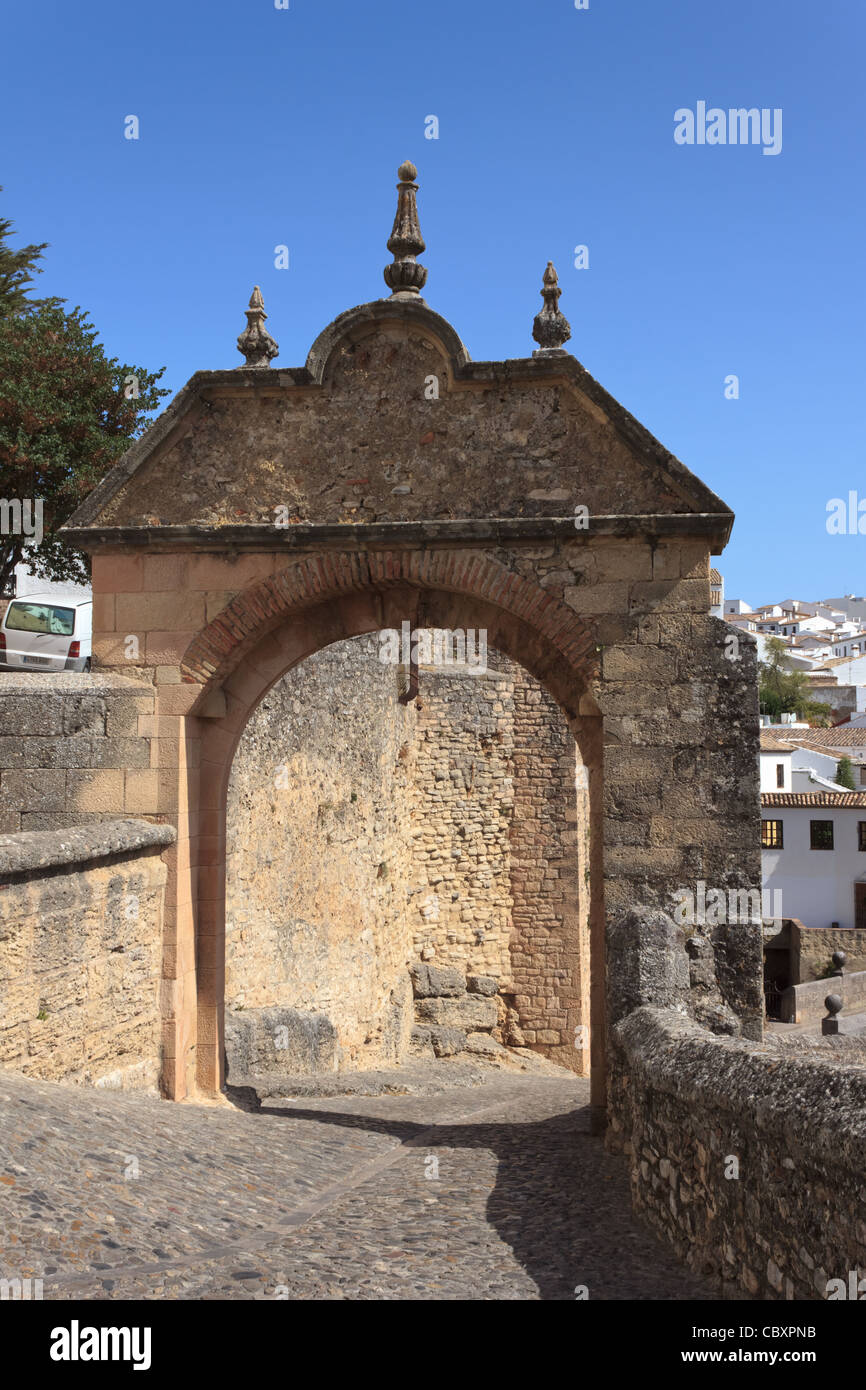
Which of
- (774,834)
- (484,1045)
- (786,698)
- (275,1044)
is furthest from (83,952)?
(786,698)

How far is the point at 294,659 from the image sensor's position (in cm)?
900

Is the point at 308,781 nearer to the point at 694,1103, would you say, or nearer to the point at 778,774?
the point at 694,1103

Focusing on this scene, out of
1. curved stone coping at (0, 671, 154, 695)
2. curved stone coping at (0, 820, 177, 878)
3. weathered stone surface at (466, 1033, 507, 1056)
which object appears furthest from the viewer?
weathered stone surface at (466, 1033, 507, 1056)

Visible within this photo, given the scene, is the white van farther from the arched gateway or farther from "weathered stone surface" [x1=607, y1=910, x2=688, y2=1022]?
"weathered stone surface" [x1=607, y1=910, x2=688, y2=1022]

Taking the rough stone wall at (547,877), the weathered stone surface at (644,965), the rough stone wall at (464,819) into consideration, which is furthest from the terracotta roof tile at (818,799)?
the weathered stone surface at (644,965)

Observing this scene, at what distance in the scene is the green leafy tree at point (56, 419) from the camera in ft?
61.3

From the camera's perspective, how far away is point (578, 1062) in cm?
Answer: 1689

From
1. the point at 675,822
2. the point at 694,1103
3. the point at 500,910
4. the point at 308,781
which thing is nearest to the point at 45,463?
the point at 308,781

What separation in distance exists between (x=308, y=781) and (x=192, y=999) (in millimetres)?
5269

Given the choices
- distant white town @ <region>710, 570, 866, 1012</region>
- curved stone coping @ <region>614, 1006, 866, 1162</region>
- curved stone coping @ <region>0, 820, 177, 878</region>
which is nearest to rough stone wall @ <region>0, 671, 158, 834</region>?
curved stone coping @ <region>0, 820, 177, 878</region>

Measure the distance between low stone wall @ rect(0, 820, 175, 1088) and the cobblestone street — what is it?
0.26m

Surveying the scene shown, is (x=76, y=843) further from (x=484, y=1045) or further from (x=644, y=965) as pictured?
(x=484, y=1045)

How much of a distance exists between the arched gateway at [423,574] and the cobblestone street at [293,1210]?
1.26m

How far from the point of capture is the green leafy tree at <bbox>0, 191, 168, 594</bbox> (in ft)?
61.3
